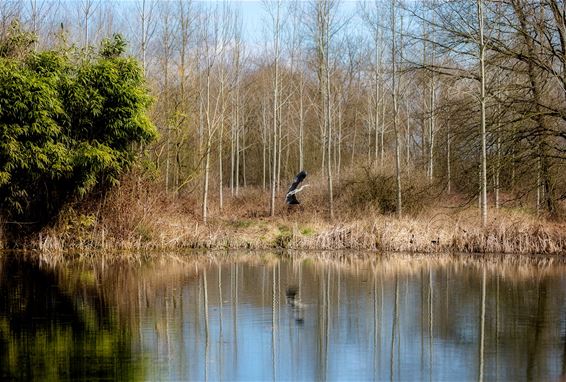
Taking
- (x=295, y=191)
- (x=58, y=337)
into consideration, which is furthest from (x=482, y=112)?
(x=58, y=337)

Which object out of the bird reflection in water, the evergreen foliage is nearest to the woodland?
the evergreen foliage

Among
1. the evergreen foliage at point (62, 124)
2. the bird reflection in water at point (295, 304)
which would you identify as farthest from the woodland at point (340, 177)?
the bird reflection in water at point (295, 304)

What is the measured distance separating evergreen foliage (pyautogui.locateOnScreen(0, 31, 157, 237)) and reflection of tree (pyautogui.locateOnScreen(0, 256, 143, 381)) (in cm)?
665

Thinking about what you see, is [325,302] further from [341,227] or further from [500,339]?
[341,227]

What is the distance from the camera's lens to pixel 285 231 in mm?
25047

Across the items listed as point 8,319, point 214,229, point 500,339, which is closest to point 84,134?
point 214,229

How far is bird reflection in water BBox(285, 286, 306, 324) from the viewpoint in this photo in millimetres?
12578

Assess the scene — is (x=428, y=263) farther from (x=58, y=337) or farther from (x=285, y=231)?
(x=58, y=337)

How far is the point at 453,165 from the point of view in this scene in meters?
28.4

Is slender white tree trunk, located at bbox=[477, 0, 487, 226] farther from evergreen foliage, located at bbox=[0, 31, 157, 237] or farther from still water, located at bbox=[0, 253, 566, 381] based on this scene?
evergreen foliage, located at bbox=[0, 31, 157, 237]

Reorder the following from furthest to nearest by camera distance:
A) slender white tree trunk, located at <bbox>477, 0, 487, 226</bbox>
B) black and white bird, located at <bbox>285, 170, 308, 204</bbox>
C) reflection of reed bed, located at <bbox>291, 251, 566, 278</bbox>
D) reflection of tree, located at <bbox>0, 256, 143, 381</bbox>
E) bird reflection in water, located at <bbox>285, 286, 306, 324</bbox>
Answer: black and white bird, located at <bbox>285, 170, 308, 204</bbox> → slender white tree trunk, located at <bbox>477, 0, 487, 226</bbox> → reflection of reed bed, located at <bbox>291, 251, 566, 278</bbox> → bird reflection in water, located at <bbox>285, 286, 306, 324</bbox> → reflection of tree, located at <bbox>0, 256, 143, 381</bbox>

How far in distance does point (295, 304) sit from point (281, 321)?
1.83m

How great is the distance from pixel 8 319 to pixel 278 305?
4850 mm

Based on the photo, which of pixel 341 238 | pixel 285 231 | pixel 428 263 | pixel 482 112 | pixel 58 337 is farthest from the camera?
pixel 285 231
